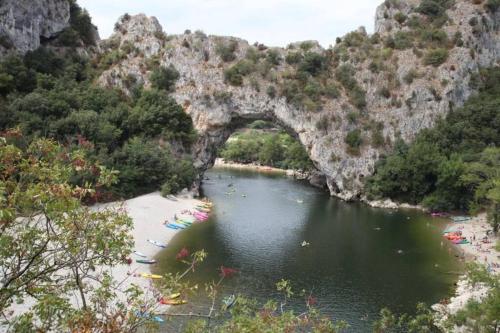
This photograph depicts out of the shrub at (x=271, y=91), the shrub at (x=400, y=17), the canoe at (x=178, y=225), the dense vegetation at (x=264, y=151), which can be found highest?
the shrub at (x=400, y=17)

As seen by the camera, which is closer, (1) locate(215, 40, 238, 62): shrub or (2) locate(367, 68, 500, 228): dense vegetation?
(2) locate(367, 68, 500, 228): dense vegetation

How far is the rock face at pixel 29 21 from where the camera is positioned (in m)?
61.6

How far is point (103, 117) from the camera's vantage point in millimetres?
59188

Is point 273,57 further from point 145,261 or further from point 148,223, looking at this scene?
point 145,261

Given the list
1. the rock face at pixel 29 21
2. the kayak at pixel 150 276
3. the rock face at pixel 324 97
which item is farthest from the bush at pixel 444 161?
the rock face at pixel 29 21

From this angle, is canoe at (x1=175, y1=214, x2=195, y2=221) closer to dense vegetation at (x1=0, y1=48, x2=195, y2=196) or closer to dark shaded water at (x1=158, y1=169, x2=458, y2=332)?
dark shaded water at (x1=158, y1=169, x2=458, y2=332)

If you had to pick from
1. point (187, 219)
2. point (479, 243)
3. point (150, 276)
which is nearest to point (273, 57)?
point (187, 219)

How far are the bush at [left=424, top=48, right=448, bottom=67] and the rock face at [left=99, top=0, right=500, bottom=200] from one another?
624mm

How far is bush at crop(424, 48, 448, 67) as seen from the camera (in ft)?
232

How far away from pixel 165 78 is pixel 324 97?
25.8 meters

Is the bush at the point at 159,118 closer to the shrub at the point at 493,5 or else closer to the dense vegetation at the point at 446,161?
the dense vegetation at the point at 446,161

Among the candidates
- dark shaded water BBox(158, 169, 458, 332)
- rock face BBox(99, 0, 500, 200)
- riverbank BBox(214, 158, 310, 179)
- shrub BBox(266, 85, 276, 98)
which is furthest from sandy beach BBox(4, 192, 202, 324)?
riverbank BBox(214, 158, 310, 179)

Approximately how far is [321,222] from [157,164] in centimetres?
2255

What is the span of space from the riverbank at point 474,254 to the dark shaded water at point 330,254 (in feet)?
4.60
